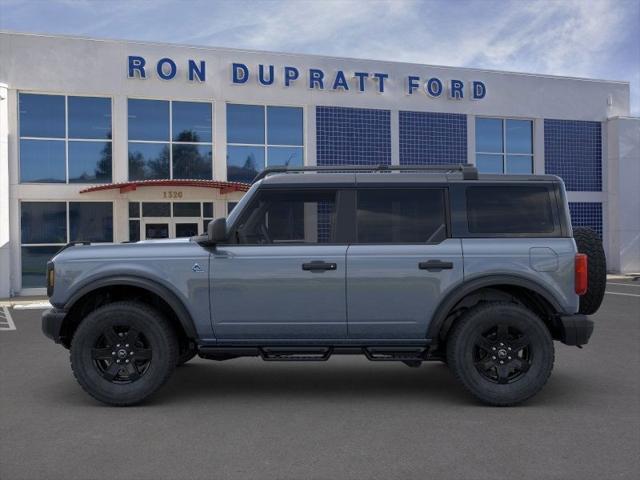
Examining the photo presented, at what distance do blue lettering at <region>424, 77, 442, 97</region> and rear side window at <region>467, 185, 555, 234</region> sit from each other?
1724 cm

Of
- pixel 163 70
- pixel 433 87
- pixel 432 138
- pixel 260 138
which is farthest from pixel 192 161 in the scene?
pixel 433 87

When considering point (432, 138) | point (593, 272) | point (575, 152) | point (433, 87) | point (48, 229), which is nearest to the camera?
point (593, 272)

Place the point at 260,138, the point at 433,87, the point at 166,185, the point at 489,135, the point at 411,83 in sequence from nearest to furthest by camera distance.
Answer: the point at 166,185 < the point at 260,138 < the point at 411,83 < the point at 433,87 < the point at 489,135

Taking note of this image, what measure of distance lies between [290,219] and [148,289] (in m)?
1.41

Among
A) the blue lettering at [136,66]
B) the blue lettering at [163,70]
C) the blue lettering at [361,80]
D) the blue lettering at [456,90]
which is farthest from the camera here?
the blue lettering at [456,90]

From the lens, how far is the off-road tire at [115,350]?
546 centimetres

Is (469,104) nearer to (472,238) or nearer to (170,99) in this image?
(170,99)

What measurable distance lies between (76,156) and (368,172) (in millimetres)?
15011

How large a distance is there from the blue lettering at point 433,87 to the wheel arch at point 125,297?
1810 cm

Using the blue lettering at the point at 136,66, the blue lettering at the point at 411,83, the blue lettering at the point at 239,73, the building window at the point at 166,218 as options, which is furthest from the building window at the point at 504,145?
the blue lettering at the point at 136,66

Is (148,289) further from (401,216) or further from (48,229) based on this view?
(48,229)

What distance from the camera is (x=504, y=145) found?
23.6 metres

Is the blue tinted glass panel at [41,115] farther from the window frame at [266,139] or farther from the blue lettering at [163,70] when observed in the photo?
the window frame at [266,139]

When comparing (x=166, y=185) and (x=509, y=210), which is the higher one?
(x=166, y=185)
